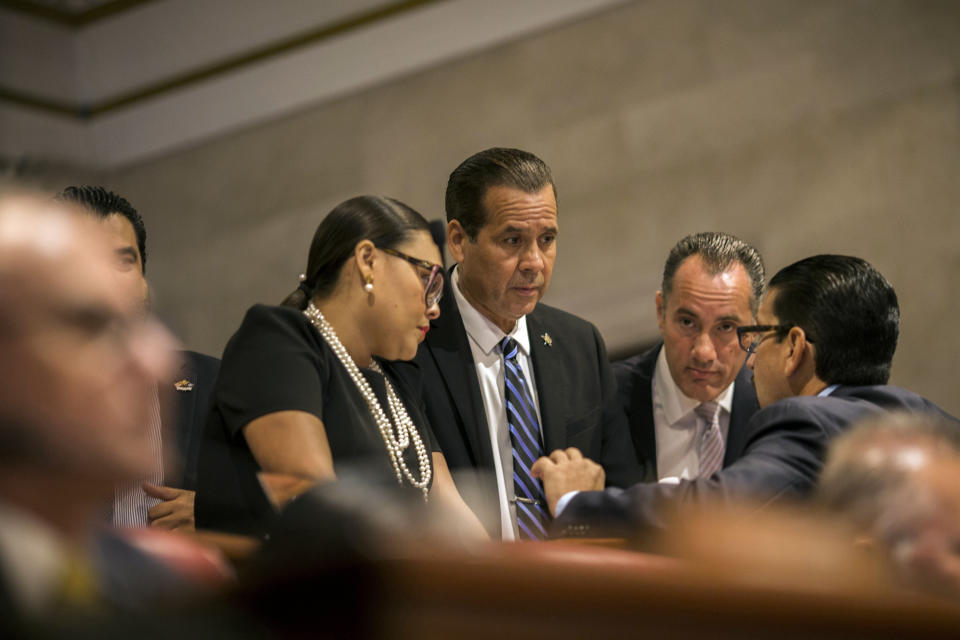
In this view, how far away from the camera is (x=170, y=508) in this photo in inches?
97.7

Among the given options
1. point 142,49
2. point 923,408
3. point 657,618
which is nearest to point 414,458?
point 923,408

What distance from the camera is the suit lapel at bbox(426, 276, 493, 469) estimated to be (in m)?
2.93

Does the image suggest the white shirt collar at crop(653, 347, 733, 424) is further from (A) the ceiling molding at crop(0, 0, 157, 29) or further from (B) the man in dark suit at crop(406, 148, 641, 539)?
(A) the ceiling molding at crop(0, 0, 157, 29)

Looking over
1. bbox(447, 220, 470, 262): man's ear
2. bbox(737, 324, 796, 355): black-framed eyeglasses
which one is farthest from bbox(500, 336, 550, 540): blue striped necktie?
bbox(737, 324, 796, 355): black-framed eyeglasses

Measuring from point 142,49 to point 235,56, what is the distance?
734mm

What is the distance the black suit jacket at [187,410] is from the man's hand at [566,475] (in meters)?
0.85

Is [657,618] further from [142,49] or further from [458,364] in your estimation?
[142,49]

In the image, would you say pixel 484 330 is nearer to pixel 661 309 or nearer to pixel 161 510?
pixel 661 309

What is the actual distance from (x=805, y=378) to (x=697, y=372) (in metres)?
0.80

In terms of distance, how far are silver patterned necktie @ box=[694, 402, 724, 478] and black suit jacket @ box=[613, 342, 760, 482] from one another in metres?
0.04

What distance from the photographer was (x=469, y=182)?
3355 millimetres

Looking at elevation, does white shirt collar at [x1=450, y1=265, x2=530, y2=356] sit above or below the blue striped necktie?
above

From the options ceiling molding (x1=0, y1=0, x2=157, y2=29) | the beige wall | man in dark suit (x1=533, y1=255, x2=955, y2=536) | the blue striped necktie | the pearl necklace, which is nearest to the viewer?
man in dark suit (x1=533, y1=255, x2=955, y2=536)

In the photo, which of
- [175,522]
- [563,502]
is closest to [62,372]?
[175,522]
